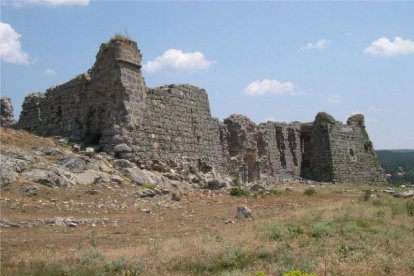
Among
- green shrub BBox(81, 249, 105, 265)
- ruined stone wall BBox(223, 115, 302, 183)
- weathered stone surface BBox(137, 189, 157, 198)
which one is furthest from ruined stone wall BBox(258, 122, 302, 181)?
green shrub BBox(81, 249, 105, 265)

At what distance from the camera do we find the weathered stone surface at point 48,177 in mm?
12742

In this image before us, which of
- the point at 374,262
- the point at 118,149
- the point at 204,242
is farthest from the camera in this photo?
the point at 118,149

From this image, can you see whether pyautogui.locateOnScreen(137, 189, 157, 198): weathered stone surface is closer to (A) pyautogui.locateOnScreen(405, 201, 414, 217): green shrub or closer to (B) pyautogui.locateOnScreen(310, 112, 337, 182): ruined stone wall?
(A) pyautogui.locateOnScreen(405, 201, 414, 217): green shrub

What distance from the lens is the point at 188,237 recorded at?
9.76 meters

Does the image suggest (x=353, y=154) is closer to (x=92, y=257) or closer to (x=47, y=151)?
(x=47, y=151)

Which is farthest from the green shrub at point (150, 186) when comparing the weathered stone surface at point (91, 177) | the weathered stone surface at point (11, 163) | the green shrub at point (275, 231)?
the green shrub at point (275, 231)

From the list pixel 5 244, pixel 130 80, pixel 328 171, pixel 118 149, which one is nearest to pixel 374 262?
pixel 5 244

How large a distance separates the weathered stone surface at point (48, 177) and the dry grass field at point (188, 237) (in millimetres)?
308

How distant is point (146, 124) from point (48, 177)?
530 cm

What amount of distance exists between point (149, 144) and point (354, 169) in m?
18.2

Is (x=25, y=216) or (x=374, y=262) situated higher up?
(x=25, y=216)

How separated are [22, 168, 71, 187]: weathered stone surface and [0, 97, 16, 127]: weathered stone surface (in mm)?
10205

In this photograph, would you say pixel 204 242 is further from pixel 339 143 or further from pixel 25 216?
pixel 339 143

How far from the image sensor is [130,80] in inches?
675
